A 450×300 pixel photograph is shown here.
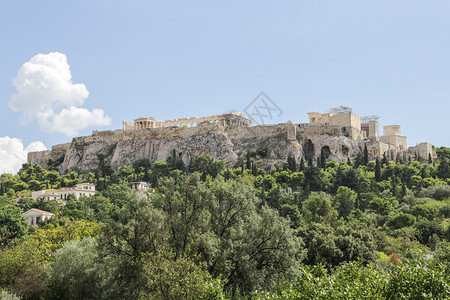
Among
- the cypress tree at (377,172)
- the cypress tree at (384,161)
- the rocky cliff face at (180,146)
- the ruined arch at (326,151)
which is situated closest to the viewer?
the cypress tree at (377,172)

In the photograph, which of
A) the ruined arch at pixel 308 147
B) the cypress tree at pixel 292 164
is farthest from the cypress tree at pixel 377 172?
the ruined arch at pixel 308 147

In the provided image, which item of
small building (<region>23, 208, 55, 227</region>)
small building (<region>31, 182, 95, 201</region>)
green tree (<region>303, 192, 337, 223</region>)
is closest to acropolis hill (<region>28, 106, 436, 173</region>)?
small building (<region>31, 182, 95, 201</region>)

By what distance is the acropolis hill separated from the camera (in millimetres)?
77938

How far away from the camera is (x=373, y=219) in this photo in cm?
5225

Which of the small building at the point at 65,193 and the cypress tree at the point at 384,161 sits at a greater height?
the cypress tree at the point at 384,161

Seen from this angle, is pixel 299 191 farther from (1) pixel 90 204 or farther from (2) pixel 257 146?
(1) pixel 90 204

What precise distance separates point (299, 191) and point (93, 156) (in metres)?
41.6

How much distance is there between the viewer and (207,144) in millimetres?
82125

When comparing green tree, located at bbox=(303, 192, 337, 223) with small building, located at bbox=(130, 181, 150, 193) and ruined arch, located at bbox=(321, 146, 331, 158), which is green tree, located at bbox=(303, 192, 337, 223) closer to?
ruined arch, located at bbox=(321, 146, 331, 158)

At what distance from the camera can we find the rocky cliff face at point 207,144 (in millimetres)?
77938

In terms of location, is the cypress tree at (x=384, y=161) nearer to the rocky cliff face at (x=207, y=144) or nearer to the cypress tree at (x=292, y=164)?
the rocky cliff face at (x=207, y=144)

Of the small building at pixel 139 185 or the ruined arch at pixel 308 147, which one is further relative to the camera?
the ruined arch at pixel 308 147

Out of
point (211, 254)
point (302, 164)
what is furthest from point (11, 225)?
point (302, 164)

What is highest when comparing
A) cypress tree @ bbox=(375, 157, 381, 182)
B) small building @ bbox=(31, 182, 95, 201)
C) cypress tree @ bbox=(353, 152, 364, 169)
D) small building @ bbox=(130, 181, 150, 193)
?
cypress tree @ bbox=(353, 152, 364, 169)
